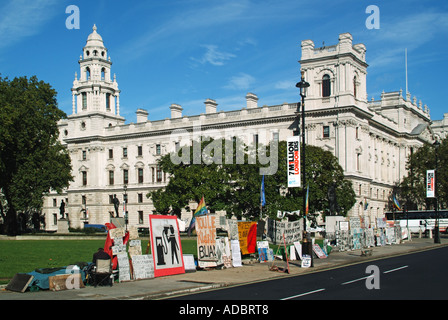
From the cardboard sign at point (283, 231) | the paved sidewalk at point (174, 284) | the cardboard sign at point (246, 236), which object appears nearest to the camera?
the paved sidewalk at point (174, 284)

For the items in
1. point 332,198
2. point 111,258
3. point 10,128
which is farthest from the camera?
point 10,128

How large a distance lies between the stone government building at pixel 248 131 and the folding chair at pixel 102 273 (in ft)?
200

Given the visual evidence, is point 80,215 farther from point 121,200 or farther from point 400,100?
point 400,100

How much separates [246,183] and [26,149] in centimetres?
2527

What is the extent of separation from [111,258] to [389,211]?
75992 mm

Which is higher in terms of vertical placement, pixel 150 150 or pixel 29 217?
pixel 150 150

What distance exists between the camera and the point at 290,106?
273ft

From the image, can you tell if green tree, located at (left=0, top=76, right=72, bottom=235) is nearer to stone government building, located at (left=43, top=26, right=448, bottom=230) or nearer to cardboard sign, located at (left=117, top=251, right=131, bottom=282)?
stone government building, located at (left=43, top=26, right=448, bottom=230)

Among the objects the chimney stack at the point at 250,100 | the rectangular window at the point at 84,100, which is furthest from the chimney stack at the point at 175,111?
the rectangular window at the point at 84,100

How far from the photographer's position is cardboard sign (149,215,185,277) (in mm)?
21844

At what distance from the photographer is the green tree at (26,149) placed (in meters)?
61.4

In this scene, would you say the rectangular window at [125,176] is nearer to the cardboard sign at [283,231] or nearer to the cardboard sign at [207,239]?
A: the cardboard sign at [283,231]

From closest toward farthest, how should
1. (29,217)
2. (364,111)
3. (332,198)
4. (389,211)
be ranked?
(332,198) < (364,111) < (389,211) < (29,217)
